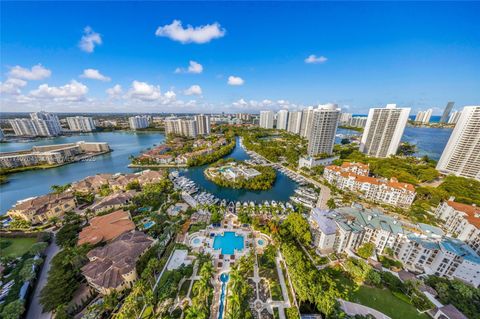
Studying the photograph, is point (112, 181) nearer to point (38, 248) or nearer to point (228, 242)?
point (38, 248)

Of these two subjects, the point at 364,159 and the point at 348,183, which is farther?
the point at 364,159

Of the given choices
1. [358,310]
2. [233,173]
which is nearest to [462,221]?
[358,310]

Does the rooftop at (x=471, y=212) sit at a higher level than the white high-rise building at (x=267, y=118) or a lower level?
lower

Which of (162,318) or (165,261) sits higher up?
(162,318)

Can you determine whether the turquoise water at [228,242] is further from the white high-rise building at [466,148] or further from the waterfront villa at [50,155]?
the waterfront villa at [50,155]

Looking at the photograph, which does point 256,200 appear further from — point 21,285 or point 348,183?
point 21,285

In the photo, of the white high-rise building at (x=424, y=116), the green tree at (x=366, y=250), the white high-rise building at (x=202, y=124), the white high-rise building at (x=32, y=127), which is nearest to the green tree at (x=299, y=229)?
the green tree at (x=366, y=250)

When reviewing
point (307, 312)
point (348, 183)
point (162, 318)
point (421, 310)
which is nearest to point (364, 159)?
point (348, 183)

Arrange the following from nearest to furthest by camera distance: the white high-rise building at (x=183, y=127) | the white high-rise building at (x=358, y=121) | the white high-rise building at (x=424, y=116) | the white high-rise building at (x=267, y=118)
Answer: the white high-rise building at (x=183, y=127) → the white high-rise building at (x=267, y=118) → the white high-rise building at (x=358, y=121) → the white high-rise building at (x=424, y=116)
